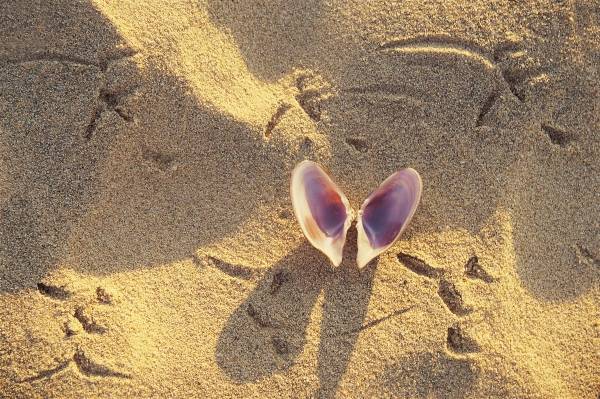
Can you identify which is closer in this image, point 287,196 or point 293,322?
point 293,322

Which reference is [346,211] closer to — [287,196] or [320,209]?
[320,209]

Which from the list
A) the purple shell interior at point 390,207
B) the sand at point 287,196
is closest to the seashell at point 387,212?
the purple shell interior at point 390,207

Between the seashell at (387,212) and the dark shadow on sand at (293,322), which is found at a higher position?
the seashell at (387,212)

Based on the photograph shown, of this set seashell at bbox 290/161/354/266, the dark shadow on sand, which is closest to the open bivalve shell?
seashell at bbox 290/161/354/266

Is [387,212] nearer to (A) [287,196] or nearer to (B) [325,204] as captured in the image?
(B) [325,204]

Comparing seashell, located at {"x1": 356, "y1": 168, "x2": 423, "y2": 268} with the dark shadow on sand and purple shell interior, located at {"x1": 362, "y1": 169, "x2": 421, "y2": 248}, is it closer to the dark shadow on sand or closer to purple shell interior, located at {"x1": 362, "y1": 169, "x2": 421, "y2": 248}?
purple shell interior, located at {"x1": 362, "y1": 169, "x2": 421, "y2": 248}

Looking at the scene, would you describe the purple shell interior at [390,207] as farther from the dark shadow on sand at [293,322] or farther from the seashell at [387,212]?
the dark shadow on sand at [293,322]

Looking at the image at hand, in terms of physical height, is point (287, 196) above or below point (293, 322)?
above

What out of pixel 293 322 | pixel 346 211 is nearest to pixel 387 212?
pixel 346 211
